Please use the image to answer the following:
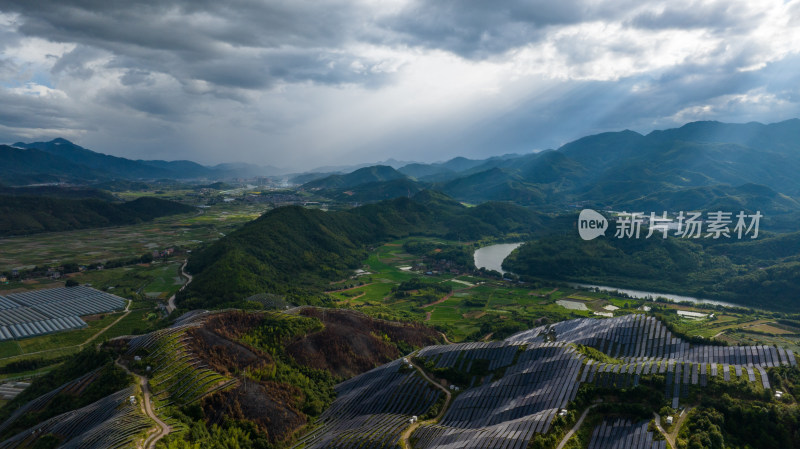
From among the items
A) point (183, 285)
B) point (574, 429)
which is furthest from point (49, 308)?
point (574, 429)

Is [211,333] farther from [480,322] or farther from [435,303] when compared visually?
[435,303]

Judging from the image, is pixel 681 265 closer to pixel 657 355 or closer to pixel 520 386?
pixel 657 355

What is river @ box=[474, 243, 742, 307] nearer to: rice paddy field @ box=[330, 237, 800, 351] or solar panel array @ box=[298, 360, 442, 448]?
rice paddy field @ box=[330, 237, 800, 351]

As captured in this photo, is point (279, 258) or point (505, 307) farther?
point (279, 258)

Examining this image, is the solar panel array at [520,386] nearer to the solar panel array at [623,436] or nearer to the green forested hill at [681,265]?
the solar panel array at [623,436]

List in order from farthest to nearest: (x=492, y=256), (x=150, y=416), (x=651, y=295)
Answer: (x=492, y=256)
(x=651, y=295)
(x=150, y=416)

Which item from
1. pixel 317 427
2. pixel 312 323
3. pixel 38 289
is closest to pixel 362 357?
pixel 312 323

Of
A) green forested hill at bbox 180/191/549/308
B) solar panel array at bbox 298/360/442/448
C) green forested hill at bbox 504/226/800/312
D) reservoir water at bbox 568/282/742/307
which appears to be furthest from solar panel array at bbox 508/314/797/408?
green forested hill at bbox 504/226/800/312
